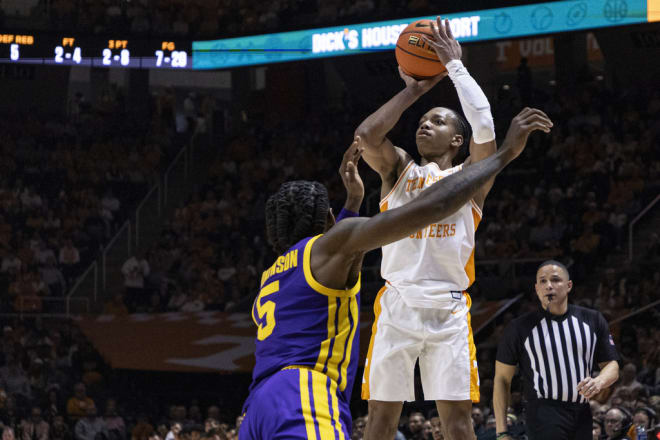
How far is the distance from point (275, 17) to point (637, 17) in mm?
8168

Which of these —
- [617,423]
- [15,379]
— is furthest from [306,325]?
[15,379]

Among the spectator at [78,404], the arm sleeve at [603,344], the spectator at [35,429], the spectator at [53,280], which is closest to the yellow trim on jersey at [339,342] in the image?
the arm sleeve at [603,344]

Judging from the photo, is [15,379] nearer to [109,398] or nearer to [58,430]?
[109,398]

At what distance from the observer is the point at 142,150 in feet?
72.7

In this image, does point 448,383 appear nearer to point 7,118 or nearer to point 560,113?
point 560,113

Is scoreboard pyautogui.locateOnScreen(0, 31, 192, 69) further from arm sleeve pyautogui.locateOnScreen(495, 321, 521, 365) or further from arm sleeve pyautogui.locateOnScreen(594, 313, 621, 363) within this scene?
arm sleeve pyautogui.locateOnScreen(594, 313, 621, 363)

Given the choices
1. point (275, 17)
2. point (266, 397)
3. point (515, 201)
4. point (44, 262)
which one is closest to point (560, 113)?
point (515, 201)

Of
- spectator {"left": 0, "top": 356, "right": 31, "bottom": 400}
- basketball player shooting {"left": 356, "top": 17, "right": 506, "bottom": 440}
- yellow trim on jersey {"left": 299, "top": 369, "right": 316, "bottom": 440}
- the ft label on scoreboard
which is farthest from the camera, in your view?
the ft label on scoreboard

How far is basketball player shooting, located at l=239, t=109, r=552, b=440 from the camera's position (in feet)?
11.8

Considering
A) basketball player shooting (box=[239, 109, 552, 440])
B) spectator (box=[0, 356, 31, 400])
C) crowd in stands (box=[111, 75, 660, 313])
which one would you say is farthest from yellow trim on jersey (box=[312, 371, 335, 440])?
spectator (box=[0, 356, 31, 400])

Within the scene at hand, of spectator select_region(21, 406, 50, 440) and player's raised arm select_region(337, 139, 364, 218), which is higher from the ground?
player's raised arm select_region(337, 139, 364, 218)

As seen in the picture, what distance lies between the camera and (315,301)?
375 cm

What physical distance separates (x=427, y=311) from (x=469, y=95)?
1228mm

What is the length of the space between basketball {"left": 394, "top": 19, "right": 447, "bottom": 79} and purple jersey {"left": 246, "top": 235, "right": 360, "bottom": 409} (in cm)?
204
